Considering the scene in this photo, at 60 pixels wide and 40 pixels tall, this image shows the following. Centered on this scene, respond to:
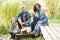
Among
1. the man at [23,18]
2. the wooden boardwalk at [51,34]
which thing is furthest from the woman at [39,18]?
the wooden boardwalk at [51,34]

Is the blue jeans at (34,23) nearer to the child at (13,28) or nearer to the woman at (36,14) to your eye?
the woman at (36,14)

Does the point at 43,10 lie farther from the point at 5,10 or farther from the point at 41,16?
the point at 5,10

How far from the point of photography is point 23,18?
4.26 meters

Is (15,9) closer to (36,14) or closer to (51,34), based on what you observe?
(36,14)

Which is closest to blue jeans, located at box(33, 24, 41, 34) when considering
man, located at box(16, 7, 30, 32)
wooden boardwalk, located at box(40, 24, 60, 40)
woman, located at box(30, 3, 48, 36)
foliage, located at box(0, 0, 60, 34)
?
woman, located at box(30, 3, 48, 36)

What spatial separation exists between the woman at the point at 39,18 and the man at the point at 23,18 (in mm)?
160

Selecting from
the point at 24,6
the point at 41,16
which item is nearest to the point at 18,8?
the point at 24,6

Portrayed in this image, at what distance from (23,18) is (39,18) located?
0.97 feet

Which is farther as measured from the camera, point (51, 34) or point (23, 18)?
point (23, 18)

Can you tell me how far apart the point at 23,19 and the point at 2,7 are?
45 centimetres

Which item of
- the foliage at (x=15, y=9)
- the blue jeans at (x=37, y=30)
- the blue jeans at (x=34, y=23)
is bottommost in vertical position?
the blue jeans at (x=37, y=30)

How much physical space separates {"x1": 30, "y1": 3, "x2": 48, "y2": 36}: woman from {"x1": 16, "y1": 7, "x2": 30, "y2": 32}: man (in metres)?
0.16

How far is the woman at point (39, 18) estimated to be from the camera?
4.21m

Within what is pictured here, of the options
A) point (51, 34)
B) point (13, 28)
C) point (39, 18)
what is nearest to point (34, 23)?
point (39, 18)
